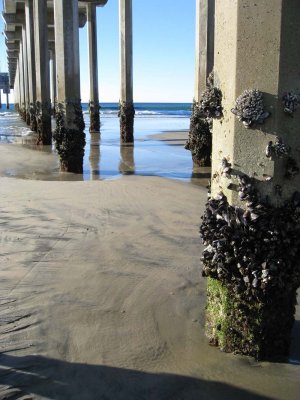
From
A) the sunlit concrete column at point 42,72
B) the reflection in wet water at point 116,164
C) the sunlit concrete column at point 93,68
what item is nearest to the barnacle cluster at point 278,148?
the reflection in wet water at point 116,164

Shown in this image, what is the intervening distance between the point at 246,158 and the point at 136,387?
4.83 ft

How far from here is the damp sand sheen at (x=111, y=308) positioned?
9.21ft

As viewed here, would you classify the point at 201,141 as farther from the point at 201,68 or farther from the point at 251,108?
the point at 251,108

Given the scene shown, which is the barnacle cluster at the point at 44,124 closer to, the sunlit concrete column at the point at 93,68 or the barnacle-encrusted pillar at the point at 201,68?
the sunlit concrete column at the point at 93,68

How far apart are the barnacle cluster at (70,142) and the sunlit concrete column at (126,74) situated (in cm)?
673

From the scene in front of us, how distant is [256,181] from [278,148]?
231 mm

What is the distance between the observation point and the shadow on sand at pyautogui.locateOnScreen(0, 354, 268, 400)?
270 centimetres

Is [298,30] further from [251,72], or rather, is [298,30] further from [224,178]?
[224,178]

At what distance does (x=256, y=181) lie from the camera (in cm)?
288

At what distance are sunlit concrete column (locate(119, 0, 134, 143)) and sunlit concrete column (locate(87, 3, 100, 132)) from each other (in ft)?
18.0

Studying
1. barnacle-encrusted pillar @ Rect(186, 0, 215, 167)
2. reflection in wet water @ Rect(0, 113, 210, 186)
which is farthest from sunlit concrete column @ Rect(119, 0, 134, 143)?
barnacle-encrusted pillar @ Rect(186, 0, 215, 167)

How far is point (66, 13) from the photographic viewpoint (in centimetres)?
1023

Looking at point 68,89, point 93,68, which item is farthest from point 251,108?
point 93,68

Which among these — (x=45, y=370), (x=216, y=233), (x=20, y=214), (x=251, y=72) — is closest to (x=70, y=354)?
(x=45, y=370)
